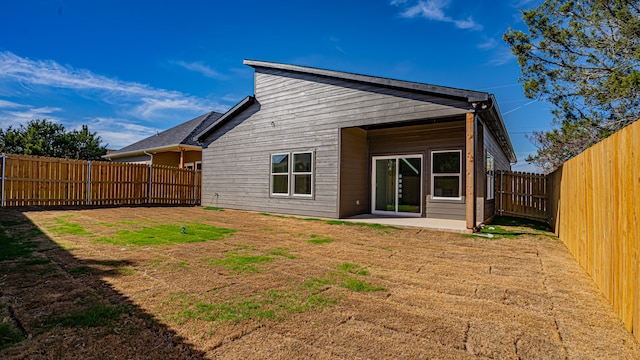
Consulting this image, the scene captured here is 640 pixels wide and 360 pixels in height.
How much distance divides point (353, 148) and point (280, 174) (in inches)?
106

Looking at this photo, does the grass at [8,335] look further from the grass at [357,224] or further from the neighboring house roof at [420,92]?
the neighboring house roof at [420,92]

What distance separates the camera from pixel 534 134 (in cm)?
1953

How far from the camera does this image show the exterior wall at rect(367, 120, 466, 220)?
8.95m

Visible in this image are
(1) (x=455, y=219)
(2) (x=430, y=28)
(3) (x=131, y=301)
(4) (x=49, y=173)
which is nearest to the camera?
(3) (x=131, y=301)

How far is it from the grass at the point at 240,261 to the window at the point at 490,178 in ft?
27.2

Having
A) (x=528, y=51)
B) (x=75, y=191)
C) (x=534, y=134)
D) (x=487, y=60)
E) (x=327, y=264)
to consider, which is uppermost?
(x=487, y=60)

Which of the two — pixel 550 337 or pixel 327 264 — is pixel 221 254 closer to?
pixel 327 264

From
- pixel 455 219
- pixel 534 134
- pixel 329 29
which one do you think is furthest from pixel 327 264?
pixel 534 134

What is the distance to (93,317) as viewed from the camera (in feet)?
7.61

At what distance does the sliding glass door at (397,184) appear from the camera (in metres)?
9.80

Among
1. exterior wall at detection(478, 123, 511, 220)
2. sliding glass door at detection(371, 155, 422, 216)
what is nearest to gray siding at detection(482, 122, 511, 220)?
exterior wall at detection(478, 123, 511, 220)

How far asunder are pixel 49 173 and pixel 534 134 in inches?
994

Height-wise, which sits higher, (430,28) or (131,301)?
(430,28)

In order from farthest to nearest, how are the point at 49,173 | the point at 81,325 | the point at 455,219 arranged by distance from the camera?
the point at 49,173, the point at 455,219, the point at 81,325
